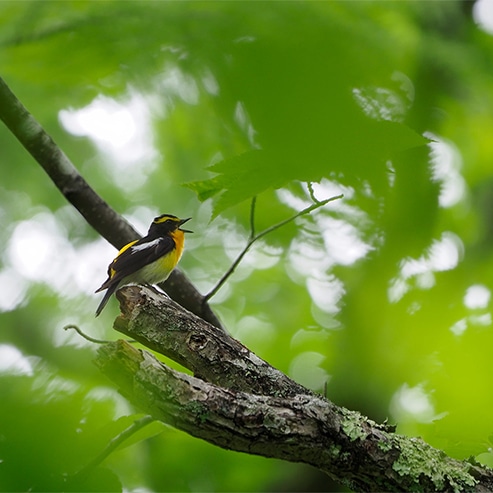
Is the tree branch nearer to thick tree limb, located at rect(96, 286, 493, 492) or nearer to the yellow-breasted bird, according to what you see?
thick tree limb, located at rect(96, 286, 493, 492)

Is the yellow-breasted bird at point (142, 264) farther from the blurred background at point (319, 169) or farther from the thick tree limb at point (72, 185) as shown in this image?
the blurred background at point (319, 169)

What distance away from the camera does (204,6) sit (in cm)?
148

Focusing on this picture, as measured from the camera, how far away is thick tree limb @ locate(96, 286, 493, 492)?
7.02 feet

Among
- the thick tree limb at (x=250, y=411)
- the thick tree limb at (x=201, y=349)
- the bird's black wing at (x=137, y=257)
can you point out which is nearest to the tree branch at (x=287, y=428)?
the thick tree limb at (x=250, y=411)

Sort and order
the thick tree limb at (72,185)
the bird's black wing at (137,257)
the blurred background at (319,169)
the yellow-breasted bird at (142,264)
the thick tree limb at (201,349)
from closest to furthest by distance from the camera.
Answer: the blurred background at (319,169), the thick tree limb at (201,349), the thick tree limb at (72,185), the yellow-breasted bird at (142,264), the bird's black wing at (137,257)

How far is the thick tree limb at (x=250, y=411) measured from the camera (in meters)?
2.14

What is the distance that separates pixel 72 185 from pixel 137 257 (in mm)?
1857

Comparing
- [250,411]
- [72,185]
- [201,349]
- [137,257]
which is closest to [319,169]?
[250,411]

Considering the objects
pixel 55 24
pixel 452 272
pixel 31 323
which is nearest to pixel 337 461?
pixel 452 272

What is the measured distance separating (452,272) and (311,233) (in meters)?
0.58

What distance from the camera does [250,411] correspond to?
7.20 feet

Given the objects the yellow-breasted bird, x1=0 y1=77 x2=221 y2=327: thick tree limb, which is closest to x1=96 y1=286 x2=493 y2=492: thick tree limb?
x1=0 y1=77 x2=221 y2=327: thick tree limb

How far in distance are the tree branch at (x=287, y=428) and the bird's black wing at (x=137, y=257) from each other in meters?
3.44

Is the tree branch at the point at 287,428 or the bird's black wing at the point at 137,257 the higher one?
the bird's black wing at the point at 137,257
